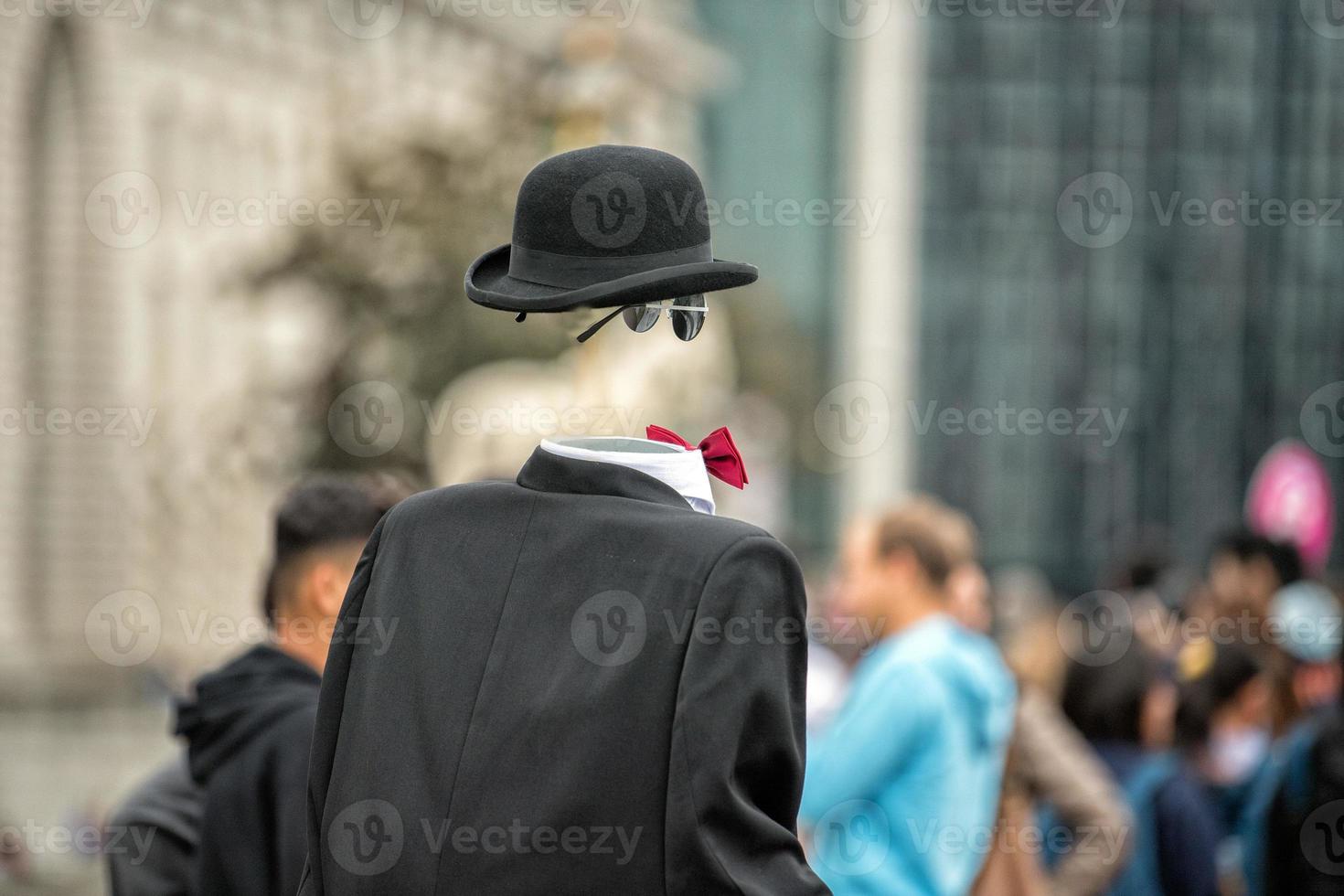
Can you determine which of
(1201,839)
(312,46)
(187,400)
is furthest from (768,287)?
(1201,839)

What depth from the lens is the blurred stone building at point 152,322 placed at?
49.9 ft

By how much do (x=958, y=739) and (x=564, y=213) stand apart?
2941 mm

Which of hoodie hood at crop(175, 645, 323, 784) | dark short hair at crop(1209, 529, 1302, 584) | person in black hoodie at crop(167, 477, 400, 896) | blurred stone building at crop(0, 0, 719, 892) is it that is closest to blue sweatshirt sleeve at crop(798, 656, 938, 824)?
person in black hoodie at crop(167, 477, 400, 896)

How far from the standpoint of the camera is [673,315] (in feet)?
8.29

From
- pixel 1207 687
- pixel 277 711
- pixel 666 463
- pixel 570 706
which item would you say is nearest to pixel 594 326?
pixel 666 463

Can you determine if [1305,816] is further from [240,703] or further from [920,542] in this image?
[240,703]

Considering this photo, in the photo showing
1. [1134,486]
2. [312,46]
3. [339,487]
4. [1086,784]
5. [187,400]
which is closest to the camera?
[339,487]

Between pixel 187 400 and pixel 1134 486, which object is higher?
pixel 187 400

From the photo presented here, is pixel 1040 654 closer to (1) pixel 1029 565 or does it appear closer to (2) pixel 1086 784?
(2) pixel 1086 784

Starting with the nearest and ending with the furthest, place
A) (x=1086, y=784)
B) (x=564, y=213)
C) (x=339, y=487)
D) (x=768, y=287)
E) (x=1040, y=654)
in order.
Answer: (x=564, y=213) < (x=339, y=487) < (x=1086, y=784) < (x=1040, y=654) < (x=768, y=287)

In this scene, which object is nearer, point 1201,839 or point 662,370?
point 1201,839

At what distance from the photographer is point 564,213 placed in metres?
2.52

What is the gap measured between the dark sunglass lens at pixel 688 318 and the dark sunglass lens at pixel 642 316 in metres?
0.03

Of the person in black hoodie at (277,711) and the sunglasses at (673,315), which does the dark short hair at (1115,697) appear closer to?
the person in black hoodie at (277,711)
